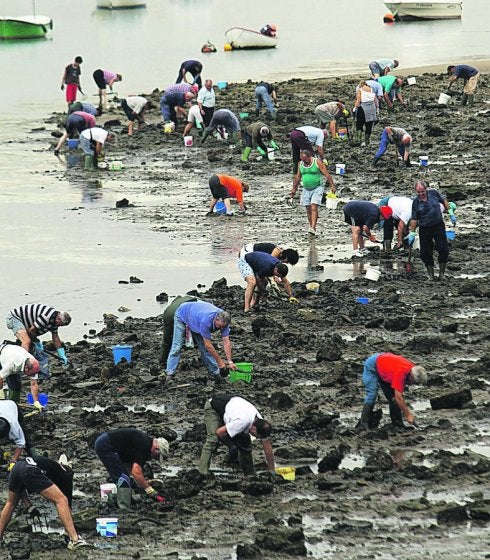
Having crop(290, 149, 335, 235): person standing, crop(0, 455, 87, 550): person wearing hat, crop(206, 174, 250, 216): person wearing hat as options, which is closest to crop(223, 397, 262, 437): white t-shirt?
crop(0, 455, 87, 550): person wearing hat

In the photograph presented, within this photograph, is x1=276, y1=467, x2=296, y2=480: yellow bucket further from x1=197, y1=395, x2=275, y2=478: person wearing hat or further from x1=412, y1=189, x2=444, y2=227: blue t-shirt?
x1=412, y1=189, x2=444, y2=227: blue t-shirt

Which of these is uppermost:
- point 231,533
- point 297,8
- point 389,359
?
point 297,8

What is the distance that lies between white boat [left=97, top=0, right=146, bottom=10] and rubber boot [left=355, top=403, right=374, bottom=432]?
273ft

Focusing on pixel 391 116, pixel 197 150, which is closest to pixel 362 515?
pixel 197 150

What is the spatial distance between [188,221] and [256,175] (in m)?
3.99

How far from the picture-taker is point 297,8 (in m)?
98.2

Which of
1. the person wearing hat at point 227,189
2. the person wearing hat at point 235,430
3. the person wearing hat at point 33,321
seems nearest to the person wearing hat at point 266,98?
the person wearing hat at point 227,189

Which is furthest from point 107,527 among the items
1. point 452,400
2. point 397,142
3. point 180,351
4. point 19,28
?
point 19,28

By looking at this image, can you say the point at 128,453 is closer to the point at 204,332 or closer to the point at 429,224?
the point at 204,332

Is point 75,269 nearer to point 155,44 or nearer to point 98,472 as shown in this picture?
point 98,472

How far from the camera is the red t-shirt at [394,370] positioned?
14516mm

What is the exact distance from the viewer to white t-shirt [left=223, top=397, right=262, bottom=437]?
13.6 m

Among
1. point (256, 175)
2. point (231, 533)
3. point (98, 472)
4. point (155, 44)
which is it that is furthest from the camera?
point (155, 44)

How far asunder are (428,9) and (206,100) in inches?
1709
